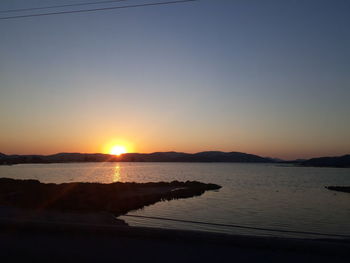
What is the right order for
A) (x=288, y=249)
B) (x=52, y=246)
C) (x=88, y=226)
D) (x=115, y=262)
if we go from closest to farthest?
(x=115, y=262) < (x=288, y=249) < (x=52, y=246) < (x=88, y=226)

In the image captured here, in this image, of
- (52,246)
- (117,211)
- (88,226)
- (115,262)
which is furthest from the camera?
(117,211)

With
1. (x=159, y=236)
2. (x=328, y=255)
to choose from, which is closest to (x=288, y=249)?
(x=328, y=255)

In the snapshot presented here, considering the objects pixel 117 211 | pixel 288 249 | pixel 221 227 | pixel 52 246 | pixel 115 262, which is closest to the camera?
pixel 115 262

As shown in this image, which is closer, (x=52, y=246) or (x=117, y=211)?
(x=52, y=246)

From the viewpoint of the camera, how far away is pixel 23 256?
762 centimetres

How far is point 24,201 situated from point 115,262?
26.2 metres

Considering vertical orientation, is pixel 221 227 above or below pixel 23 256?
below

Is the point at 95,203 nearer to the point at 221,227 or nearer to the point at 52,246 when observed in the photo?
the point at 221,227

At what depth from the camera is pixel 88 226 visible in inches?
367

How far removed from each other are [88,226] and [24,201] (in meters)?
24.0

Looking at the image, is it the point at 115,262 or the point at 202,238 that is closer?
the point at 115,262

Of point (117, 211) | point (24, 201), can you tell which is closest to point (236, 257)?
point (117, 211)

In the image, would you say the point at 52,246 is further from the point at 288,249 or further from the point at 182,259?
the point at 288,249

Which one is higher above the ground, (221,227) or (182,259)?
(182,259)
